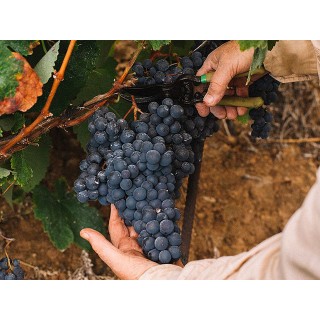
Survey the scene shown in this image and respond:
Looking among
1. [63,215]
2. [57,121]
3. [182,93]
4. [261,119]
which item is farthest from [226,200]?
[57,121]

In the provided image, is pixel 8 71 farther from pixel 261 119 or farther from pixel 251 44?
pixel 261 119

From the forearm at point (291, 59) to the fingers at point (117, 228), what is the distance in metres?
0.48

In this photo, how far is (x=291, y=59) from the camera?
1.20 m

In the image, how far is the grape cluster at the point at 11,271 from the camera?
4.06 ft

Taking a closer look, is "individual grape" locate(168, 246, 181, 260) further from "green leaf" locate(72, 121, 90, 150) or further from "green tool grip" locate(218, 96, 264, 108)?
"green leaf" locate(72, 121, 90, 150)

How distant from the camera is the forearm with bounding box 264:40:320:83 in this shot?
1.17m

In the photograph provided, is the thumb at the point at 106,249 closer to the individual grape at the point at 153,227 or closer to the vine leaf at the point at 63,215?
the individual grape at the point at 153,227

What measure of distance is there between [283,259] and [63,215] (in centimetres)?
113

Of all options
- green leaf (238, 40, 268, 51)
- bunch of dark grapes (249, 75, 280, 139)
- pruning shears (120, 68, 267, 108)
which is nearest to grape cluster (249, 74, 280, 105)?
bunch of dark grapes (249, 75, 280, 139)

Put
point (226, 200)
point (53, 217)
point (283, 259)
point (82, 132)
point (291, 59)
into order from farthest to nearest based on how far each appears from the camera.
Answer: point (226, 200) → point (53, 217) → point (82, 132) → point (291, 59) → point (283, 259)

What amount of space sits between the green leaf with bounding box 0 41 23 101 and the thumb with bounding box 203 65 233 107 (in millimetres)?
383
